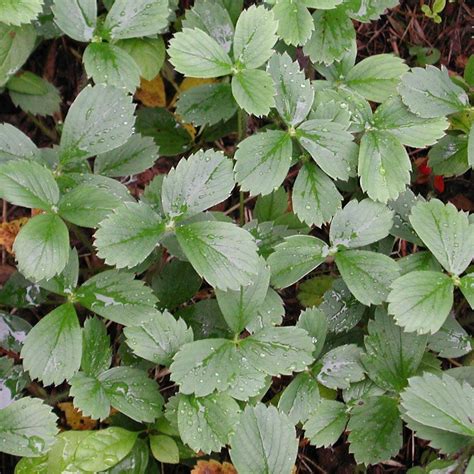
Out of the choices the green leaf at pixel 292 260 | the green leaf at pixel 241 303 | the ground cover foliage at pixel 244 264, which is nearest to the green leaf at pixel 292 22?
the ground cover foliage at pixel 244 264

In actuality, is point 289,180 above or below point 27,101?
below

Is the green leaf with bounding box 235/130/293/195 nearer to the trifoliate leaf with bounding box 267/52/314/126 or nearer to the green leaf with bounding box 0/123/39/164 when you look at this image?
the trifoliate leaf with bounding box 267/52/314/126

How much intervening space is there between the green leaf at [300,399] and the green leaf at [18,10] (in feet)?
3.90

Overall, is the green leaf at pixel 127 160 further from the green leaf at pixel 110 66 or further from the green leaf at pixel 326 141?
the green leaf at pixel 326 141

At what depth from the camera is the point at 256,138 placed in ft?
5.38

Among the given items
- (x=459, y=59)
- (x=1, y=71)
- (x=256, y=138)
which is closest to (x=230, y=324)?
(x=256, y=138)

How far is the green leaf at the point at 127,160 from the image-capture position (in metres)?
1.79

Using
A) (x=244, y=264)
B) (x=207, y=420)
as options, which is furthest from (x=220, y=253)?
(x=207, y=420)

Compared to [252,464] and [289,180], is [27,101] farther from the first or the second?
[252,464]

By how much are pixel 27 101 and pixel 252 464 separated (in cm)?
143

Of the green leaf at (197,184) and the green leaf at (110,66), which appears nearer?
the green leaf at (197,184)

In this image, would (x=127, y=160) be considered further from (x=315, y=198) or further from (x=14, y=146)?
(x=315, y=198)

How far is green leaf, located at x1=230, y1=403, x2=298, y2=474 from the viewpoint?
1387mm

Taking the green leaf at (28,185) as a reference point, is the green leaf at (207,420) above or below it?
below
